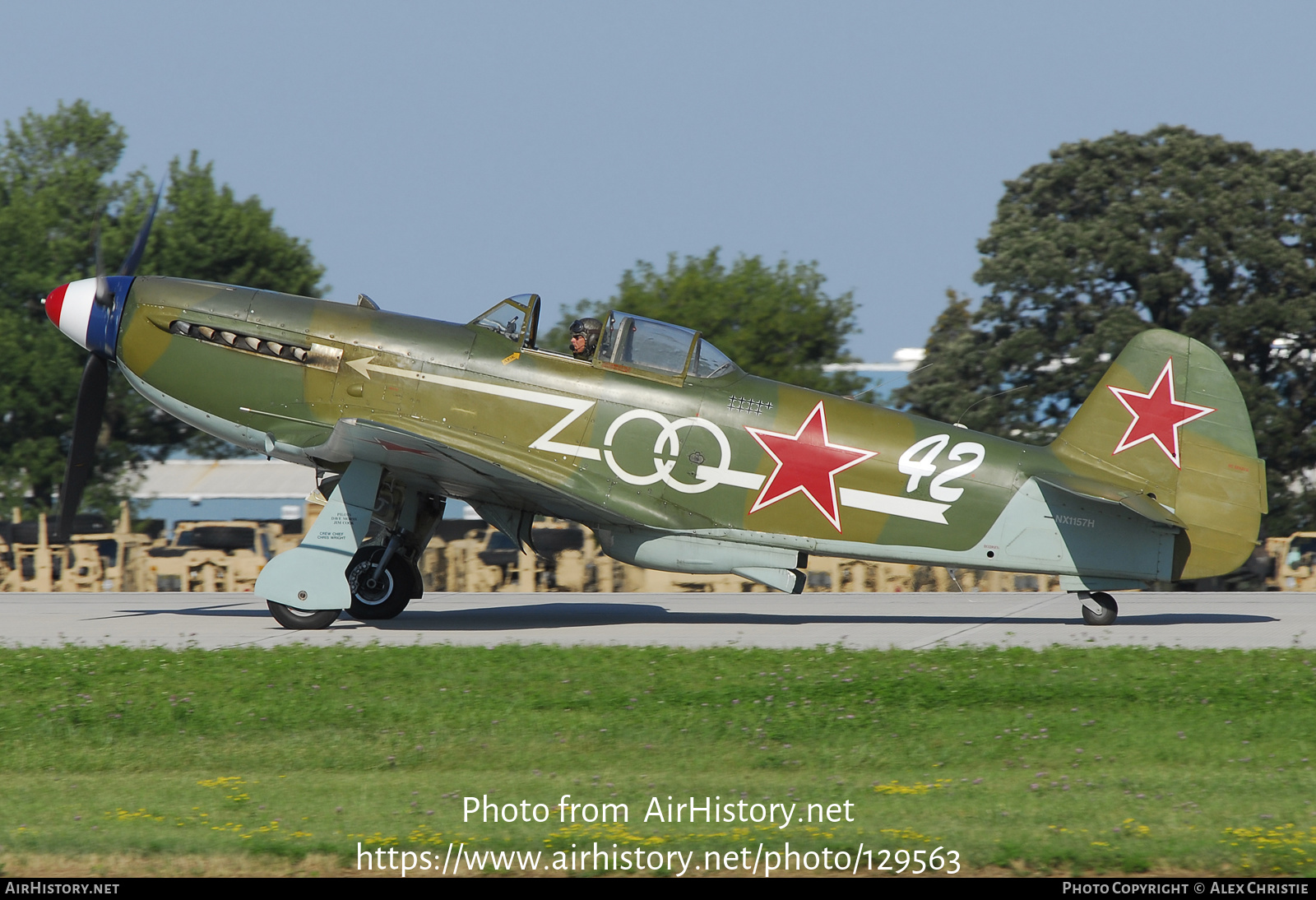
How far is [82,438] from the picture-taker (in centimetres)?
1220

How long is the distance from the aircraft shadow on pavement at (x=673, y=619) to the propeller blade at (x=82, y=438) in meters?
3.04


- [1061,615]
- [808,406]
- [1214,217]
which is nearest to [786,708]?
[808,406]

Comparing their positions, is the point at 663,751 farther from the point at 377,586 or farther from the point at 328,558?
the point at 377,586

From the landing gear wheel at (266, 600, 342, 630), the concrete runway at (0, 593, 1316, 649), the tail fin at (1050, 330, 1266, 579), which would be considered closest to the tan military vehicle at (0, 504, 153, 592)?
the concrete runway at (0, 593, 1316, 649)

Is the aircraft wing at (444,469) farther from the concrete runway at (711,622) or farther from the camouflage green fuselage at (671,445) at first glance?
the concrete runway at (711,622)

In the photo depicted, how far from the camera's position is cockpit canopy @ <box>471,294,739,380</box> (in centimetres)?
1109

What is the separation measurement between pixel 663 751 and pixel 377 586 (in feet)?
16.6

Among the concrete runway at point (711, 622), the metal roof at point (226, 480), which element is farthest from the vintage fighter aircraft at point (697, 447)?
the metal roof at point (226, 480)

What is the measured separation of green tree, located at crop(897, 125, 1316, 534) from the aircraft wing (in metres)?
15.3

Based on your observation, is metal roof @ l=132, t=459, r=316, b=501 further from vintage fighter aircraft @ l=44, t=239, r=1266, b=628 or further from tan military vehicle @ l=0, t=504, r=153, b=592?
vintage fighter aircraft @ l=44, t=239, r=1266, b=628

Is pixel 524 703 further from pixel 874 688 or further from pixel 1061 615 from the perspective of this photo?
pixel 1061 615

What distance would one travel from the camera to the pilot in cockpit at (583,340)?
11.2m

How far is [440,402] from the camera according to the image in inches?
436

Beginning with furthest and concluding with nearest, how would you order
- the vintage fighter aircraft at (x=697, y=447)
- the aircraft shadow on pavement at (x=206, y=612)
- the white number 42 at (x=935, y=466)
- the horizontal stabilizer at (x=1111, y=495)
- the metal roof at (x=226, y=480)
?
the metal roof at (x=226, y=480) → the aircraft shadow on pavement at (x=206, y=612) → the white number 42 at (x=935, y=466) → the vintage fighter aircraft at (x=697, y=447) → the horizontal stabilizer at (x=1111, y=495)
